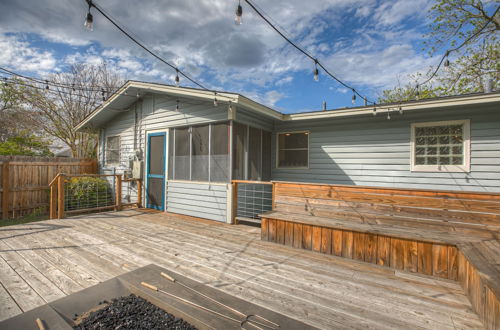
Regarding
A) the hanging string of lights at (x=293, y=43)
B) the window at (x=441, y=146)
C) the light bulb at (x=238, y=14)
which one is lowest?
the window at (x=441, y=146)

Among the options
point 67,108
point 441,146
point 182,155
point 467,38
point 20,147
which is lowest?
point 182,155

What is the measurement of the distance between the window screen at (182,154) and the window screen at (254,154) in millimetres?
1522

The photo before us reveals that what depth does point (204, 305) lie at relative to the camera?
1.67 meters

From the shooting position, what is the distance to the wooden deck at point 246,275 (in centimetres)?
188

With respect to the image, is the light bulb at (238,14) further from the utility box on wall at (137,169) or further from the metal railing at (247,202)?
the utility box on wall at (137,169)

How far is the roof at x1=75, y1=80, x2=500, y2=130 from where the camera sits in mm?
4035

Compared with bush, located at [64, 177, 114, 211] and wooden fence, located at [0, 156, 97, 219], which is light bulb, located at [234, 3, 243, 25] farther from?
wooden fence, located at [0, 156, 97, 219]

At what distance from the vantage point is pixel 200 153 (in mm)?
5398

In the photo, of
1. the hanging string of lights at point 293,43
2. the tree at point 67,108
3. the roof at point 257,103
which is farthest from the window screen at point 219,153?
the tree at point 67,108

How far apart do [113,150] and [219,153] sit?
4599 mm

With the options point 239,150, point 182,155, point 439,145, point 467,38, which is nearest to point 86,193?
point 182,155

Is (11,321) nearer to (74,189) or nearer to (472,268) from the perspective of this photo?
(472,268)

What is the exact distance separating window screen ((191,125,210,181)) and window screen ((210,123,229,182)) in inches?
7.5

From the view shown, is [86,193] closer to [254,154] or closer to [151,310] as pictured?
[254,154]
